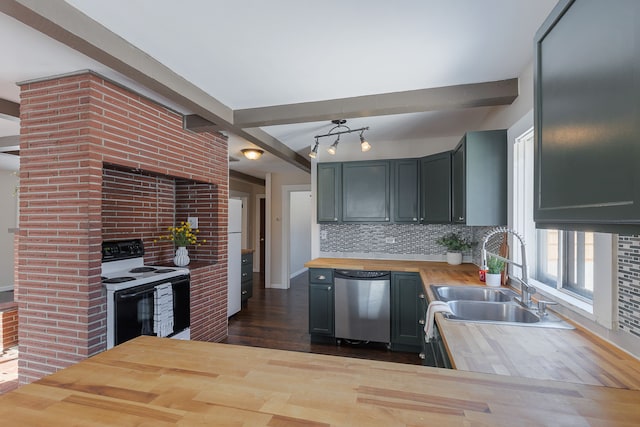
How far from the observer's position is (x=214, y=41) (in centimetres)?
177

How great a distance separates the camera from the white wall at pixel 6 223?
5755 millimetres

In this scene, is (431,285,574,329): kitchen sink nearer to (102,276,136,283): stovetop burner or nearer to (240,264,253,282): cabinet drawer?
(102,276,136,283): stovetop burner

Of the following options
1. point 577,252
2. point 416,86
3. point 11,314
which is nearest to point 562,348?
point 577,252

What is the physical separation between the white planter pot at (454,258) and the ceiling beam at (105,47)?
111 inches

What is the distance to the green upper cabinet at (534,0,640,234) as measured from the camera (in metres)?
0.60

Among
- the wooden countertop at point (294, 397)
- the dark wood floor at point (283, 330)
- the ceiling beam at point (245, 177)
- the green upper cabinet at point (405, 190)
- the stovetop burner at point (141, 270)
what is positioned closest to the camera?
the wooden countertop at point (294, 397)

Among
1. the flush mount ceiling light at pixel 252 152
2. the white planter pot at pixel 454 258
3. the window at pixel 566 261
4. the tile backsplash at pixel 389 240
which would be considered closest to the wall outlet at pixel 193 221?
the flush mount ceiling light at pixel 252 152

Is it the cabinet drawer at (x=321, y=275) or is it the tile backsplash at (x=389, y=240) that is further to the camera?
the tile backsplash at (x=389, y=240)

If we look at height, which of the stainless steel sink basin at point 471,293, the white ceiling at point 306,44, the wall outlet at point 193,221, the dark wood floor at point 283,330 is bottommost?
the dark wood floor at point 283,330

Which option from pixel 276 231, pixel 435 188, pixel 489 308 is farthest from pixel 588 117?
pixel 276 231

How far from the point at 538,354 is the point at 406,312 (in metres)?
2.05

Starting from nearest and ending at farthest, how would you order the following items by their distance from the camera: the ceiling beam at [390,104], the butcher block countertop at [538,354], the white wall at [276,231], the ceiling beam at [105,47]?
the butcher block countertop at [538,354] < the ceiling beam at [105,47] < the ceiling beam at [390,104] < the white wall at [276,231]

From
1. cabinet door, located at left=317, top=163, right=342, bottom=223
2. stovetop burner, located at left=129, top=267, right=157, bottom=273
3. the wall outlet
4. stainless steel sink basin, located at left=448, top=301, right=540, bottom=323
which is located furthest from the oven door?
stainless steel sink basin, located at left=448, top=301, right=540, bottom=323

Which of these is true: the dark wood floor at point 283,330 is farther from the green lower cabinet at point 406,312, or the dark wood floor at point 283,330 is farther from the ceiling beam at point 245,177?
the ceiling beam at point 245,177
